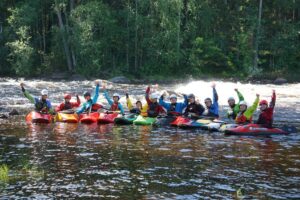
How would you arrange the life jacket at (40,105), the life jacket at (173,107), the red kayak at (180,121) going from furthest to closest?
the life jacket at (40,105), the life jacket at (173,107), the red kayak at (180,121)

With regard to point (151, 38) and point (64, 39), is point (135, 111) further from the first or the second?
point (64, 39)

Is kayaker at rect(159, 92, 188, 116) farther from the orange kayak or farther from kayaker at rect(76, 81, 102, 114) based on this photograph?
the orange kayak

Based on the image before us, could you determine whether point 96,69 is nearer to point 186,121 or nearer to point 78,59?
point 78,59

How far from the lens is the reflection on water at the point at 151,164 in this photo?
8852 mm

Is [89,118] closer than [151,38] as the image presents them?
Yes

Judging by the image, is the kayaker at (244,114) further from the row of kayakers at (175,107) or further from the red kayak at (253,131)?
the red kayak at (253,131)

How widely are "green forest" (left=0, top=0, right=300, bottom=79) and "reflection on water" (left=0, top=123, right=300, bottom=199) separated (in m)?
24.3

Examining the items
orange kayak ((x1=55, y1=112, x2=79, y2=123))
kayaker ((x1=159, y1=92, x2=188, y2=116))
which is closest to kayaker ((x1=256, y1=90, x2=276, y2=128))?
kayaker ((x1=159, y1=92, x2=188, y2=116))

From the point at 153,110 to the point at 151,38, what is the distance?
2229 cm

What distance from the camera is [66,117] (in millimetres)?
17828

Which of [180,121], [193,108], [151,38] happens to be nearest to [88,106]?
[180,121]

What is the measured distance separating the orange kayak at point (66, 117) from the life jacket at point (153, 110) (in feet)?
9.28

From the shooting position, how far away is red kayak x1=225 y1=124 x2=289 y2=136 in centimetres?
1516

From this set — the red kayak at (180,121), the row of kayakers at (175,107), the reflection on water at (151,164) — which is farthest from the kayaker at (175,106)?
the reflection on water at (151,164)
